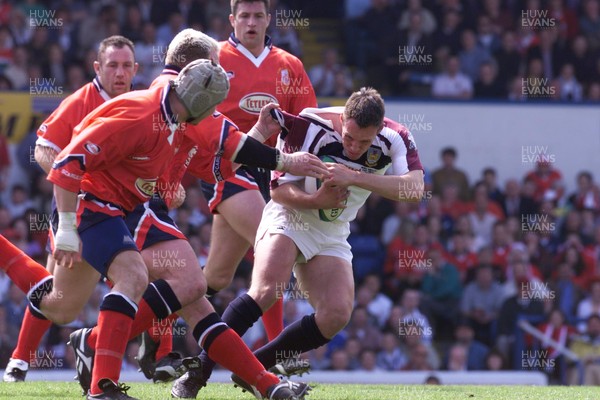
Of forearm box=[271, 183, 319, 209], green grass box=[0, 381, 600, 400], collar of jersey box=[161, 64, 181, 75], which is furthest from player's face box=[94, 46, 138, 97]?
green grass box=[0, 381, 600, 400]

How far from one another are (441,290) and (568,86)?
410 cm

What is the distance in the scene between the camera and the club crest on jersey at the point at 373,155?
23.9 ft

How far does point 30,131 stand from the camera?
14586 mm

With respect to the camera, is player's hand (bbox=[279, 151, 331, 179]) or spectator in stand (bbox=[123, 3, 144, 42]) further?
spectator in stand (bbox=[123, 3, 144, 42])

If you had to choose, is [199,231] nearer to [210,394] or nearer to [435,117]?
[435,117]

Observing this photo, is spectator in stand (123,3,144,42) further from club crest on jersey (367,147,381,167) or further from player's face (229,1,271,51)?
club crest on jersey (367,147,381,167)

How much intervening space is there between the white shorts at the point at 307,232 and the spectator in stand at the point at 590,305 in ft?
24.0

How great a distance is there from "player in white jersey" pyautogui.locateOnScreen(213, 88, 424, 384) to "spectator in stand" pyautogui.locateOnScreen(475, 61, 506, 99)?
30.1ft

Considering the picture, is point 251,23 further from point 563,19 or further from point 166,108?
point 563,19

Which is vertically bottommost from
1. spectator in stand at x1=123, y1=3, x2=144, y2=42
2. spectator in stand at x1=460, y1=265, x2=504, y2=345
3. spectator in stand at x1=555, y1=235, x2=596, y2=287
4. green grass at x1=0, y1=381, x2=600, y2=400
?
spectator in stand at x1=460, y1=265, x2=504, y2=345

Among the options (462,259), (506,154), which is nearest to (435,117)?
(506,154)

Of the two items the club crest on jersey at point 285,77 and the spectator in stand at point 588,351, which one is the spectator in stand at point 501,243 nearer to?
the spectator in stand at point 588,351

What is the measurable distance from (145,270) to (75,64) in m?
9.17

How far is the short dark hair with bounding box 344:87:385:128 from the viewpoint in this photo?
269 inches
